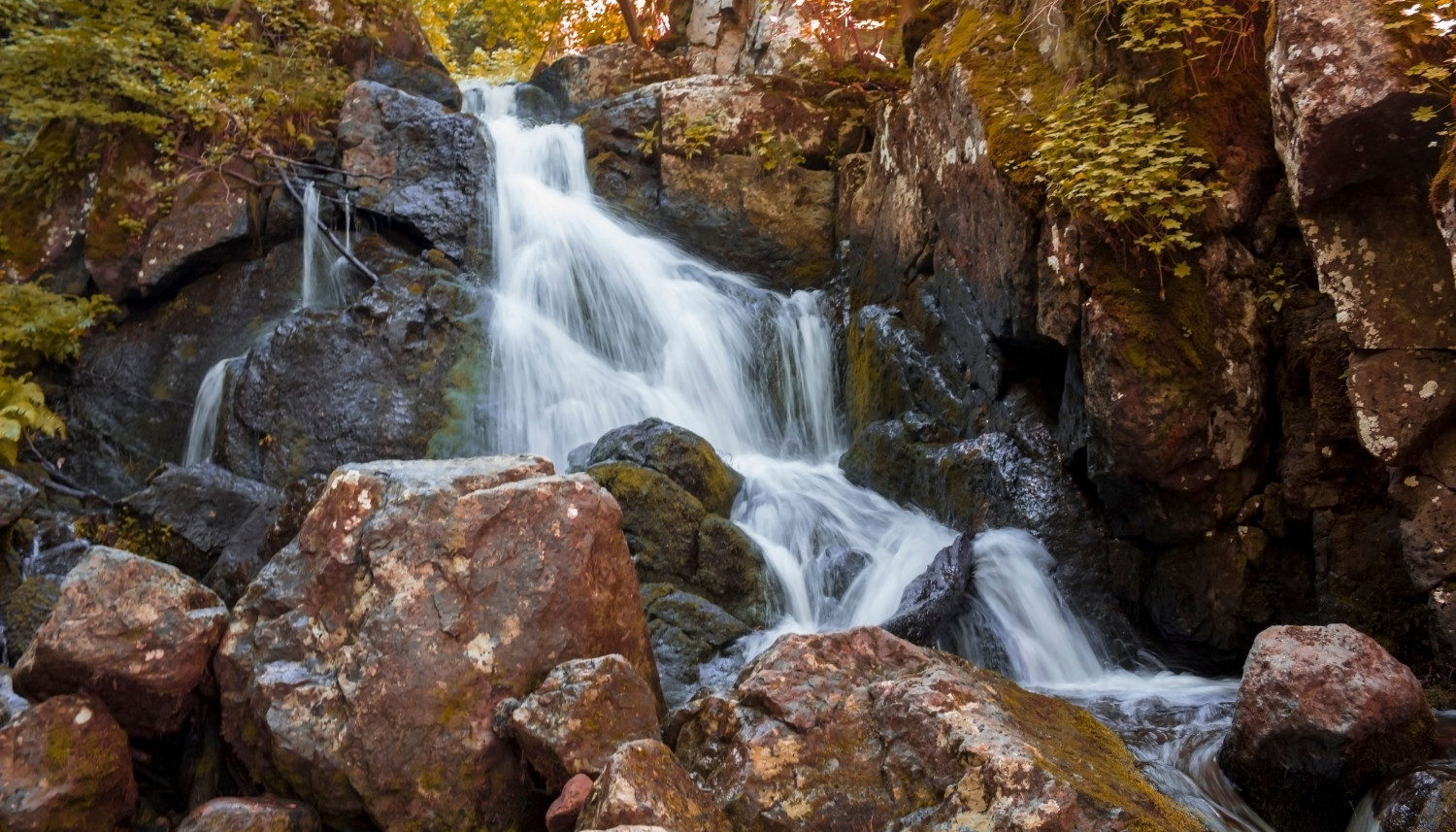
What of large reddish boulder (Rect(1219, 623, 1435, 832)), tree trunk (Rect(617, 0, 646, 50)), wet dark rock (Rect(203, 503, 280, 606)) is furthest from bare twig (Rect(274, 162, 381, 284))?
large reddish boulder (Rect(1219, 623, 1435, 832))

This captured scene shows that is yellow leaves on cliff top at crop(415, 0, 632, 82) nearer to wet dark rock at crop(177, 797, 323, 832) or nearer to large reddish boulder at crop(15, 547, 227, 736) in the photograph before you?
large reddish boulder at crop(15, 547, 227, 736)

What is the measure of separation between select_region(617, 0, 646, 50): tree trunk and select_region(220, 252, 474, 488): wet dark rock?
788 cm

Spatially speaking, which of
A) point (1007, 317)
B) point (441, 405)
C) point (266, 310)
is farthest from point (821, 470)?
point (266, 310)

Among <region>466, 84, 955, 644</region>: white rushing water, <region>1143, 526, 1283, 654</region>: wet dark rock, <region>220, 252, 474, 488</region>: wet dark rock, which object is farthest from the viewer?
<region>220, 252, 474, 488</region>: wet dark rock

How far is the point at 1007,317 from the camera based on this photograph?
6.50 meters

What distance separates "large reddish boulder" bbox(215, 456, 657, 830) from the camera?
11.3ft

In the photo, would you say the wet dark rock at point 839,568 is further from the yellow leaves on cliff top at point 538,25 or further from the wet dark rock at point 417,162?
the yellow leaves on cliff top at point 538,25

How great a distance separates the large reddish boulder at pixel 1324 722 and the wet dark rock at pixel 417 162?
8575 millimetres

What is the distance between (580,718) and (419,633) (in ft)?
2.45

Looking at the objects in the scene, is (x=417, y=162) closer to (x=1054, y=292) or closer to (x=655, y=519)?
(x=655, y=519)

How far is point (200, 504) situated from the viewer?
662 cm

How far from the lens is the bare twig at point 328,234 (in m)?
9.63

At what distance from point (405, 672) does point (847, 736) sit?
64.5 inches

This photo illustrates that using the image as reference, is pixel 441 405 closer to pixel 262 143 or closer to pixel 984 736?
pixel 262 143
